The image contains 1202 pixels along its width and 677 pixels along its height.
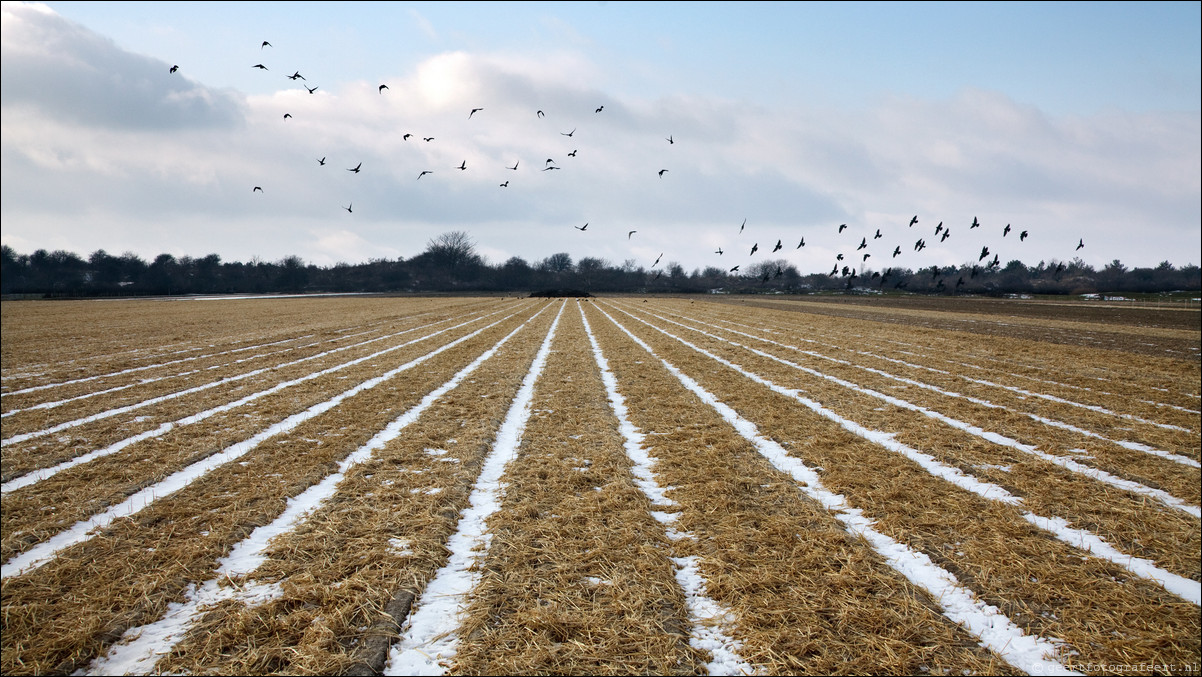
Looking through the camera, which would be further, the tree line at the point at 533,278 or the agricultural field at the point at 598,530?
the tree line at the point at 533,278

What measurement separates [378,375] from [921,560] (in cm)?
1111

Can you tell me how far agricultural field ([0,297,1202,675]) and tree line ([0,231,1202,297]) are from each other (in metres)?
55.1

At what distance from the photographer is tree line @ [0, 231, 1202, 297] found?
261ft

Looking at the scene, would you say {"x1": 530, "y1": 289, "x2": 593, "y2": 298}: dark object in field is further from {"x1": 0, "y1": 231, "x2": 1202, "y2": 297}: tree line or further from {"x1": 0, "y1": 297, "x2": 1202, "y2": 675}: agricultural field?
{"x1": 0, "y1": 297, "x2": 1202, "y2": 675}: agricultural field

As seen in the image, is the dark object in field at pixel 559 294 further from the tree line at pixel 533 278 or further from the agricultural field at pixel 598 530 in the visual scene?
the agricultural field at pixel 598 530

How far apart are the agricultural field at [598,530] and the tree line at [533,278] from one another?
55098mm

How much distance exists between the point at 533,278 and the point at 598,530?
11460 centimetres

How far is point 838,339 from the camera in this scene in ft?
69.9

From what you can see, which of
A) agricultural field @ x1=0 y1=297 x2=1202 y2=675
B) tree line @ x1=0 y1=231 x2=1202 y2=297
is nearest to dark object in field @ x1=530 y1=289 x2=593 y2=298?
tree line @ x1=0 y1=231 x2=1202 y2=297

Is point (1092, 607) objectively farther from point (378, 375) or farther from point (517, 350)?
point (517, 350)

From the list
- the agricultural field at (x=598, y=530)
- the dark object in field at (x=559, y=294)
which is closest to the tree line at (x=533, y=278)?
the dark object in field at (x=559, y=294)

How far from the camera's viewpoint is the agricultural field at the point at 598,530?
128 inches

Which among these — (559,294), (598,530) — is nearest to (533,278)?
(559,294)

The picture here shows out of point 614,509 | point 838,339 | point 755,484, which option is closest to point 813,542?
point 755,484
